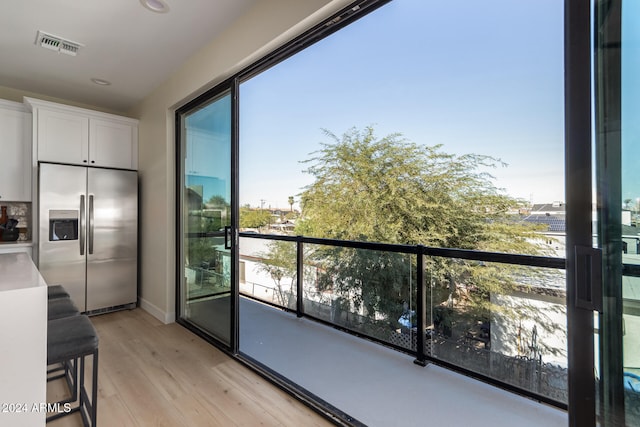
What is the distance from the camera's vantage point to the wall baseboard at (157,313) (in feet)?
11.2

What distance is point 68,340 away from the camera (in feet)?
4.78

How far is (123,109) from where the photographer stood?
439cm

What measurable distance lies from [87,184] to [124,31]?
191 centimetres

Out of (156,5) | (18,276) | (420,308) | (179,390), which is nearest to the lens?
(18,276)

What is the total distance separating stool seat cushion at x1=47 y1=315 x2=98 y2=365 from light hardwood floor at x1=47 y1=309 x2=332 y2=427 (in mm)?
606

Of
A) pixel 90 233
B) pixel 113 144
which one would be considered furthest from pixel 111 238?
pixel 113 144

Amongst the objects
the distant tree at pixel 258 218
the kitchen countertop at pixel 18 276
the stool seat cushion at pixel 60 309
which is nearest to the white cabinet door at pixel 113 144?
the distant tree at pixel 258 218

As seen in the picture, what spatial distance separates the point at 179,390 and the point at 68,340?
0.92m

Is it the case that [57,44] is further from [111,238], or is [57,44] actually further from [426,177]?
[426,177]

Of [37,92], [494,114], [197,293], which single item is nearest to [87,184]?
[37,92]

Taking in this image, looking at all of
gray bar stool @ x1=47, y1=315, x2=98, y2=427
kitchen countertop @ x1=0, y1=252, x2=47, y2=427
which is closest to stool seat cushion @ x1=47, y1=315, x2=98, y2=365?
gray bar stool @ x1=47, y1=315, x2=98, y2=427

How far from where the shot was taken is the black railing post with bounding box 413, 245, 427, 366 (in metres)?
2.53

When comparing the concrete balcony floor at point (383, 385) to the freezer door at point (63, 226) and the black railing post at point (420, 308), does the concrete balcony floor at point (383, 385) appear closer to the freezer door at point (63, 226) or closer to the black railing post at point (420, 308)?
the black railing post at point (420, 308)

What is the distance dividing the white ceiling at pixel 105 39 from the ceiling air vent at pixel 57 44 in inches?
2.0
